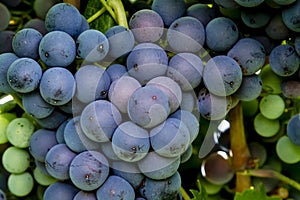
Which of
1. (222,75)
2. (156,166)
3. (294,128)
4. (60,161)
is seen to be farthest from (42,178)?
(294,128)

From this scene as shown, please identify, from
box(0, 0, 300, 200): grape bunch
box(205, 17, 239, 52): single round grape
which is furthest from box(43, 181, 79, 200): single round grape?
box(205, 17, 239, 52): single round grape

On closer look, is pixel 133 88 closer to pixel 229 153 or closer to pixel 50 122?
pixel 50 122

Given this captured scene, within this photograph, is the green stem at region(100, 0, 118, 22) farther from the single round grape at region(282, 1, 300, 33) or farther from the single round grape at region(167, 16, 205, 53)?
the single round grape at region(282, 1, 300, 33)

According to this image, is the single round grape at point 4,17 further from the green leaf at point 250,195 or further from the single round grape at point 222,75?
the green leaf at point 250,195

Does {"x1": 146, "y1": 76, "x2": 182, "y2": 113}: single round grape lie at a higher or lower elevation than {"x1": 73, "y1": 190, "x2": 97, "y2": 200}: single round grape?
higher

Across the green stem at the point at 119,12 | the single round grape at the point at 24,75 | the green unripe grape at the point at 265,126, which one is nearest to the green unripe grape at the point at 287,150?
the green unripe grape at the point at 265,126
